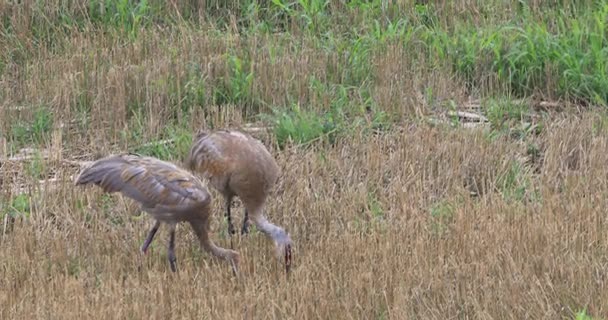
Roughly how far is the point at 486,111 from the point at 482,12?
6.62 feet

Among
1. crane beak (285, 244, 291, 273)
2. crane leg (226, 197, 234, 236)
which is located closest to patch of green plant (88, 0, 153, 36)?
crane leg (226, 197, 234, 236)

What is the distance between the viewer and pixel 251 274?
7.78 m

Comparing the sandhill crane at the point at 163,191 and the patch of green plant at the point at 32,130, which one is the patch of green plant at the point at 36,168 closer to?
the patch of green plant at the point at 32,130

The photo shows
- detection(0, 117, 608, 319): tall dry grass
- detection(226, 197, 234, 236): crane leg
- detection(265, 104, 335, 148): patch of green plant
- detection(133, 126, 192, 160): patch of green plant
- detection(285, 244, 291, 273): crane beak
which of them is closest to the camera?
detection(0, 117, 608, 319): tall dry grass

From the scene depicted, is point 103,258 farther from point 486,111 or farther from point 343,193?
point 486,111

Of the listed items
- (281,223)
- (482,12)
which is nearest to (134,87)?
(281,223)

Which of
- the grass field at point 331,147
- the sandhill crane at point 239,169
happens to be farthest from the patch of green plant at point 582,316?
the sandhill crane at point 239,169

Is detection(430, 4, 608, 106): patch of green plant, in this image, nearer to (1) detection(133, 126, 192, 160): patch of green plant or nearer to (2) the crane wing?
(1) detection(133, 126, 192, 160): patch of green plant

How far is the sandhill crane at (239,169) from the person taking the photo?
28.2 ft

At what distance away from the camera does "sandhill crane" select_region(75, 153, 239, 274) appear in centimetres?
809

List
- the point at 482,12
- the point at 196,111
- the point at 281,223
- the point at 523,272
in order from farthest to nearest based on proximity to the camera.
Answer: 1. the point at 482,12
2. the point at 196,111
3. the point at 281,223
4. the point at 523,272

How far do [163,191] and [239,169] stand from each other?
0.71 metres

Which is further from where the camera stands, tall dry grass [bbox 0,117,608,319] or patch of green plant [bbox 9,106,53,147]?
patch of green plant [bbox 9,106,53,147]

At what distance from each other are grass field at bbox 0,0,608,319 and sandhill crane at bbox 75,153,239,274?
0.54 feet
